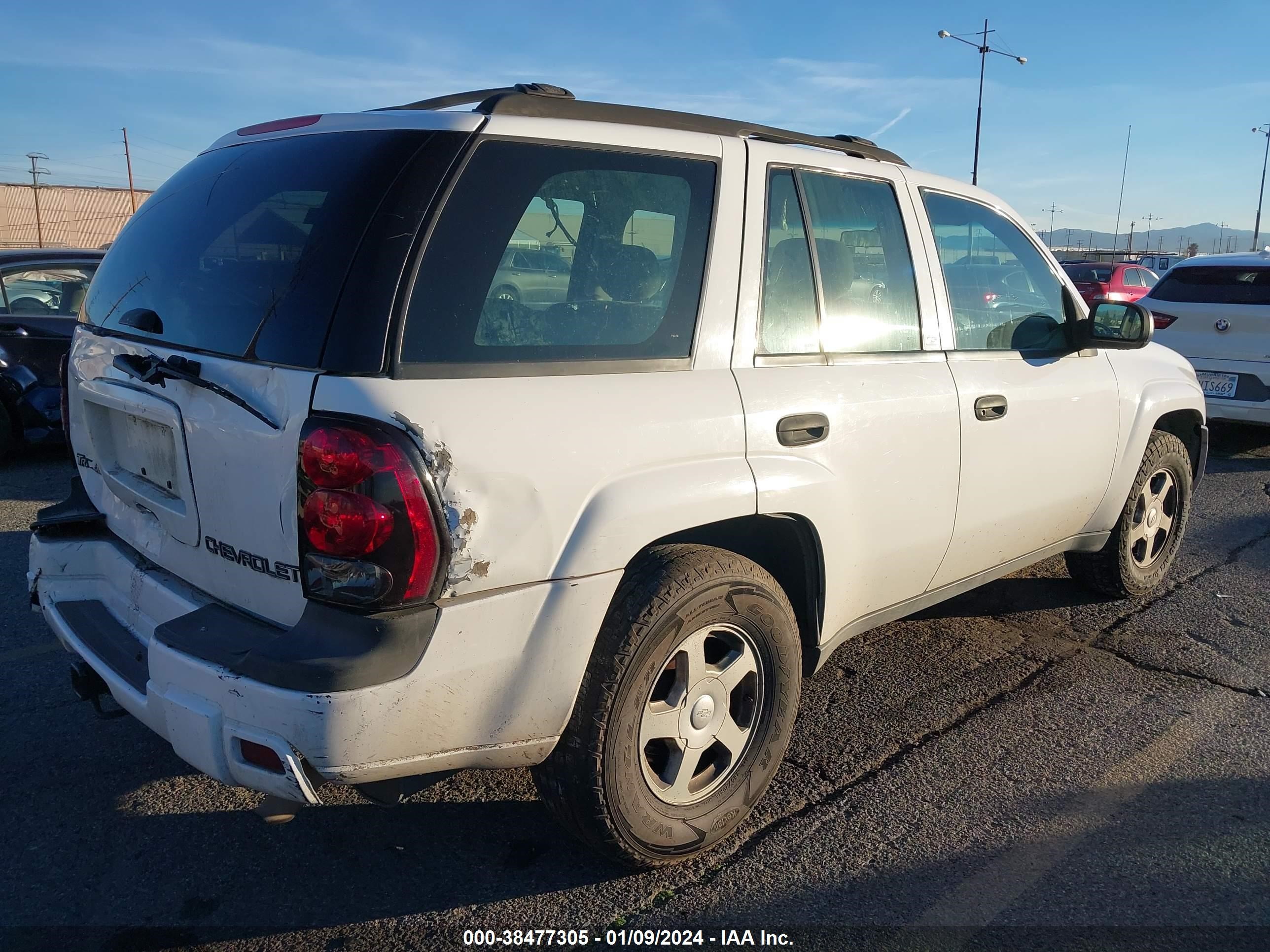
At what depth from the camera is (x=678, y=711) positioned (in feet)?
8.38

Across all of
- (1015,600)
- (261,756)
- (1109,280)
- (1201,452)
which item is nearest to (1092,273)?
(1109,280)

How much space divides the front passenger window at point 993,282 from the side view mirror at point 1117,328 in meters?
0.10

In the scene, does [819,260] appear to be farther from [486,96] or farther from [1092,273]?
[1092,273]

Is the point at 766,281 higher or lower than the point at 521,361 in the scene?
higher

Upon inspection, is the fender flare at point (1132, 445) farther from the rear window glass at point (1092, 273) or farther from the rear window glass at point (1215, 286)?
the rear window glass at point (1092, 273)

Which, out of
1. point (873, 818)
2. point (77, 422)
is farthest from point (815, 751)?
point (77, 422)

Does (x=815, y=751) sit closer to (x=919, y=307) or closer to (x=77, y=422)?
(x=919, y=307)

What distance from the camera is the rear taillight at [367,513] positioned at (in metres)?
1.97

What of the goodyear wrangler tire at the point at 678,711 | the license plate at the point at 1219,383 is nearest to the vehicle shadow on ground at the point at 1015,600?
the goodyear wrangler tire at the point at 678,711

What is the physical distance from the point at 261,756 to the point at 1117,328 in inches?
136

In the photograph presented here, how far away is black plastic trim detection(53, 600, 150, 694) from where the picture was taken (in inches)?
93.7

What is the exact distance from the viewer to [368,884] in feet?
8.39

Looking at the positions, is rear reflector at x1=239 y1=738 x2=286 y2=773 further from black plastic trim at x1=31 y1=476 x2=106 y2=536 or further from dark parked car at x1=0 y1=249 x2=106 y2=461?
dark parked car at x1=0 y1=249 x2=106 y2=461

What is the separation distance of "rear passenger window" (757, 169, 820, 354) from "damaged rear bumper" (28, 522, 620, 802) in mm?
928
